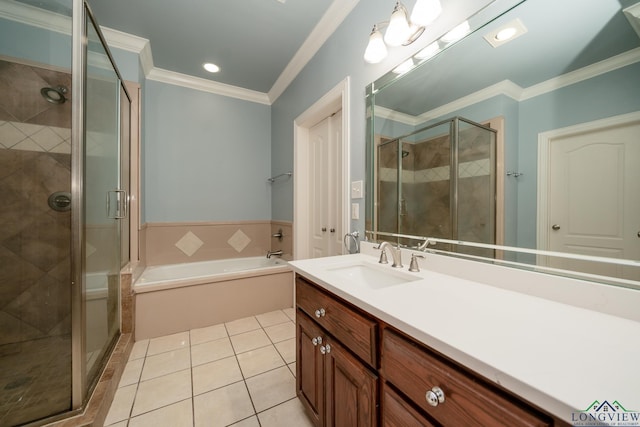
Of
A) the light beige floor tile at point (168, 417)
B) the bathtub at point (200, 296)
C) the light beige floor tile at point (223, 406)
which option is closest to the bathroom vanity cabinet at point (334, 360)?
the light beige floor tile at point (223, 406)

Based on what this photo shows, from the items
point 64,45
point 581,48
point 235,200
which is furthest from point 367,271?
point 235,200

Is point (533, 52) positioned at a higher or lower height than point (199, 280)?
higher

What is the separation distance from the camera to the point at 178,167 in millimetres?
2771

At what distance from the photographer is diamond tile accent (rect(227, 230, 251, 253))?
309cm

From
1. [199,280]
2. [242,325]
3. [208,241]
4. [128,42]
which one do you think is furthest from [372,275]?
Result: [128,42]

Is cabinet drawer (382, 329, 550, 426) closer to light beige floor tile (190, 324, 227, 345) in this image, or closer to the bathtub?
light beige floor tile (190, 324, 227, 345)

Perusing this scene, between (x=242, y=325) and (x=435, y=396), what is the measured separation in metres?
2.05

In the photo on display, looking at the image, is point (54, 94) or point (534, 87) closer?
point (534, 87)

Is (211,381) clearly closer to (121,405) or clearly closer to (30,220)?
(121,405)

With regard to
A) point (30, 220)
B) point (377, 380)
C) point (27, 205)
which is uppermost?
point (27, 205)

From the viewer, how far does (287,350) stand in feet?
5.88

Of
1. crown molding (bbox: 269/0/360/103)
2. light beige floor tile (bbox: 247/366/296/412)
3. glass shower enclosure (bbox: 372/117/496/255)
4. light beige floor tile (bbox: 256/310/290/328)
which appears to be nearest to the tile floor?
light beige floor tile (bbox: 247/366/296/412)

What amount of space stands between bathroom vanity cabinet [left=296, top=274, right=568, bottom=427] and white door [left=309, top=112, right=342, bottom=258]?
1.08 metres

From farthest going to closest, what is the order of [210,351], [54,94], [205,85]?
[205,85] → [210,351] → [54,94]
